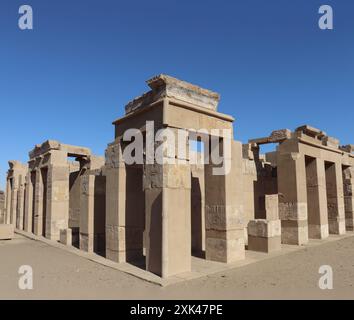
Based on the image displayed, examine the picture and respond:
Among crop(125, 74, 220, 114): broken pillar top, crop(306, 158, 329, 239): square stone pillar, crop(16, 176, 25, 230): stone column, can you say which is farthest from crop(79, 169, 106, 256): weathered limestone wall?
crop(16, 176, 25, 230): stone column

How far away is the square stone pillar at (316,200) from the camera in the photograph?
42.8ft

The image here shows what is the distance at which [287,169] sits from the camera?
12.4m

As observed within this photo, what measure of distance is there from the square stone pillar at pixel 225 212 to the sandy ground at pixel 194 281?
802 mm

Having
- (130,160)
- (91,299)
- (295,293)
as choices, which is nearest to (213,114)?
(130,160)

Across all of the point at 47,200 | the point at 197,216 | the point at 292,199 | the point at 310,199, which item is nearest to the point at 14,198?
the point at 47,200

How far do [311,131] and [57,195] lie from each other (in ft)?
36.6

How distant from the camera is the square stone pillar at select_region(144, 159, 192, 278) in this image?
6.87m

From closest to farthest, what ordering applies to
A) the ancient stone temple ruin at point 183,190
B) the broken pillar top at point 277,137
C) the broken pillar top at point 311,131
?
the ancient stone temple ruin at point 183,190
the broken pillar top at point 277,137
the broken pillar top at point 311,131

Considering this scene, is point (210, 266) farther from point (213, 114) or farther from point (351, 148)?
point (351, 148)

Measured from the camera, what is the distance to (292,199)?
12.1m

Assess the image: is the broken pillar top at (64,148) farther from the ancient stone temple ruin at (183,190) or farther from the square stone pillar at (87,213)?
the square stone pillar at (87,213)

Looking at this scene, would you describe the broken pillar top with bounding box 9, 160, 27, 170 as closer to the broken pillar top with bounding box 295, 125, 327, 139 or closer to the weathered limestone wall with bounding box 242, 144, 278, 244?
the weathered limestone wall with bounding box 242, 144, 278, 244

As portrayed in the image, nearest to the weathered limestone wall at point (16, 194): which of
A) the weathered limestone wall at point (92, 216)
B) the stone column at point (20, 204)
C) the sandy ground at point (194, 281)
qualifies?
the stone column at point (20, 204)
